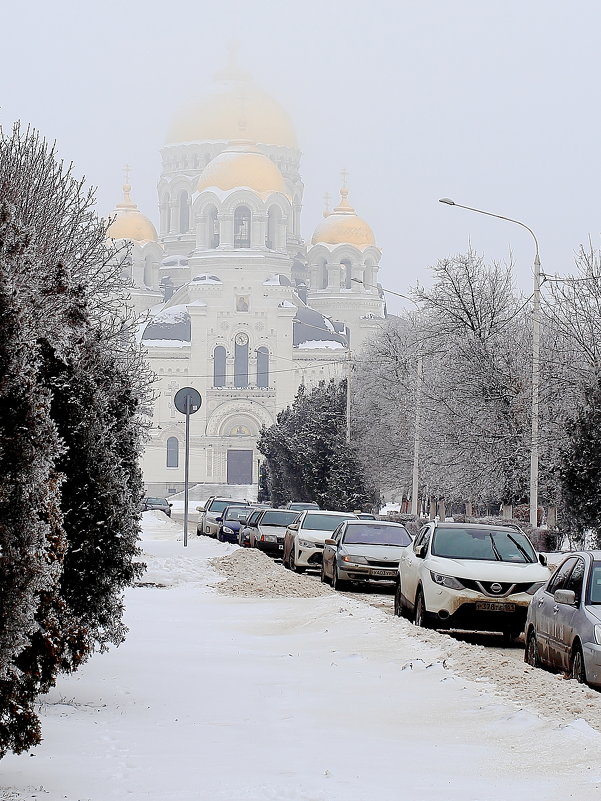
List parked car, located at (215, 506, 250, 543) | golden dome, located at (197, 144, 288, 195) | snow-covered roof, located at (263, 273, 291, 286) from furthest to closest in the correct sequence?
golden dome, located at (197, 144, 288, 195)
snow-covered roof, located at (263, 273, 291, 286)
parked car, located at (215, 506, 250, 543)

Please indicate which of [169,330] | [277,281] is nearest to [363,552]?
[277,281]

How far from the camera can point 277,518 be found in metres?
39.2

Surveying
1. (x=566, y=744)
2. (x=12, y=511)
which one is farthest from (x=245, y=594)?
(x=12, y=511)

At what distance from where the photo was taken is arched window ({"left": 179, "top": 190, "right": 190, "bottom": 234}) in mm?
132062

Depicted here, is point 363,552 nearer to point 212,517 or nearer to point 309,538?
point 309,538

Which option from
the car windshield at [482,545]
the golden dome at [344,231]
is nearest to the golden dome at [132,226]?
the golden dome at [344,231]

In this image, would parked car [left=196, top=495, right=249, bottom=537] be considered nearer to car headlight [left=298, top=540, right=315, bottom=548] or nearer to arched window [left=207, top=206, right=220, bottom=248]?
car headlight [left=298, top=540, right=315, bottom=548]

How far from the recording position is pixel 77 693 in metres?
11.6

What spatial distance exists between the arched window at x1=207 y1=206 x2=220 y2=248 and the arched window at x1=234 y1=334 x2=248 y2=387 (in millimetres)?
8937

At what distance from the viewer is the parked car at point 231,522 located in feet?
156

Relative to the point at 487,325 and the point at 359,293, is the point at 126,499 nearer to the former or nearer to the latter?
the point at 487,325

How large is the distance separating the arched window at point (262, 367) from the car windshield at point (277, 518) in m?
77.9

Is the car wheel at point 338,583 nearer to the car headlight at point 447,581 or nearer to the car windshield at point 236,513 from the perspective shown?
the car headlight at point 447,581

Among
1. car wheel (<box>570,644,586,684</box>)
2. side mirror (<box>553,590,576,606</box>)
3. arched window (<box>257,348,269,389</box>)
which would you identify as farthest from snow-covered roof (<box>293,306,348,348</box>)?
car wheel (<box>570,644,586,684</box>)
